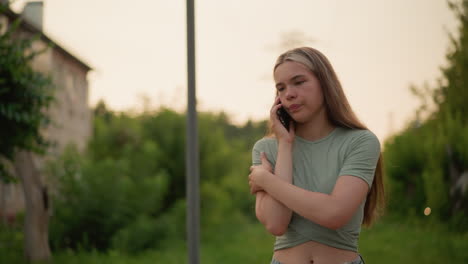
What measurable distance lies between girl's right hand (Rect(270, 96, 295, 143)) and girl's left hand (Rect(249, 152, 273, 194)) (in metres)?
0.12

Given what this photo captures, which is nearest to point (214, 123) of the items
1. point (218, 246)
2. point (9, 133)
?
point (218, 246)

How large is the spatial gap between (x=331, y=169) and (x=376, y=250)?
11.0 m

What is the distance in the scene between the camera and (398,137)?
18484 millimetres

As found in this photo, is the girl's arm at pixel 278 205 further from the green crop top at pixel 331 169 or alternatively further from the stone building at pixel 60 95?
the stone building at pixel 60 95

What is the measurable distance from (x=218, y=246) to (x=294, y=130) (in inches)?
653

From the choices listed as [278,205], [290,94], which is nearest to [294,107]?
[290,94]

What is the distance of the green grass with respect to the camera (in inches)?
451

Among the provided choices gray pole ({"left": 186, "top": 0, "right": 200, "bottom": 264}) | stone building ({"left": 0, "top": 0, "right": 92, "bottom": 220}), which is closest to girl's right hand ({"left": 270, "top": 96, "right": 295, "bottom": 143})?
gray pole ({"left": 186, "top": 0, "right": 200, "bottom": 264})

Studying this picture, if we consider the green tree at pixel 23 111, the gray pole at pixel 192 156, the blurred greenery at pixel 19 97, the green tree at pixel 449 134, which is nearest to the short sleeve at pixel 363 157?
the gray pole at pixel 192 156

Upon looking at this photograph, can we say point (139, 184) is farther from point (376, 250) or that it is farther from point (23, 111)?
point (23, 111)

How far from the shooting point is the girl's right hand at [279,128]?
2.32m

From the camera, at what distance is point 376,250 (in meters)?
12.6

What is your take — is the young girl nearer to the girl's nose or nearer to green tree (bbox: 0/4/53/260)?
the girl's nose

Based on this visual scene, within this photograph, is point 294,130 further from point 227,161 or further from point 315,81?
point 227,161
